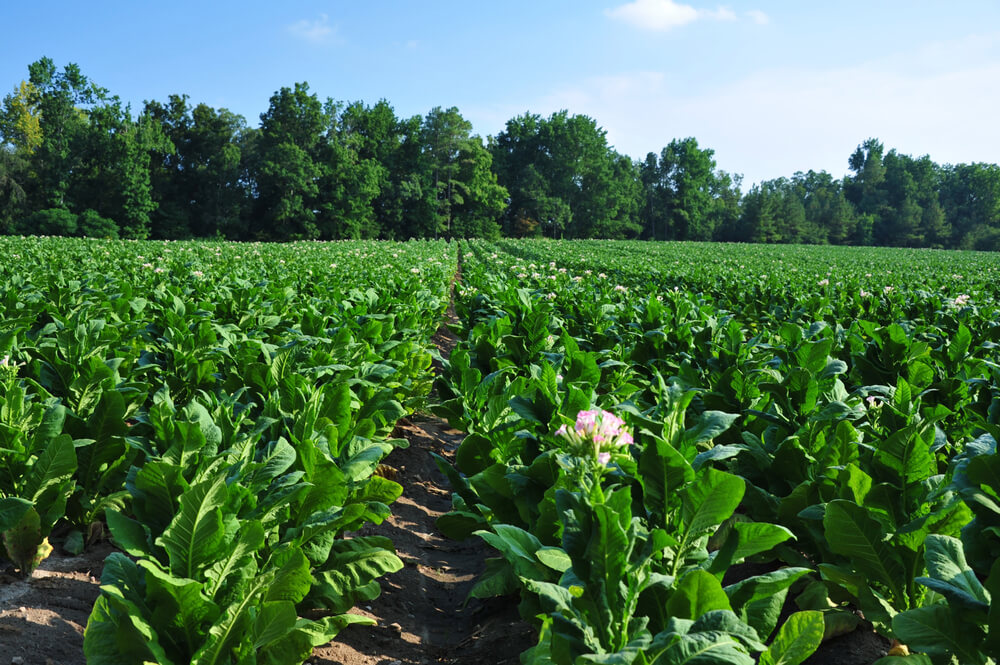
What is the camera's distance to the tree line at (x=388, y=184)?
5803cm

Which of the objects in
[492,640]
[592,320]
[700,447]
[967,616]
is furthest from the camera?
[592,320]

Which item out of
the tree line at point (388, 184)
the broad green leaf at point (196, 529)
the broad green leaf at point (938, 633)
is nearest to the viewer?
the broad green leaf at point (938, 633)

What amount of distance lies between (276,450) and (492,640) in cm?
129

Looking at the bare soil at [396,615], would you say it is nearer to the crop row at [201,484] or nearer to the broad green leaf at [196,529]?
the crop row at [201,484]

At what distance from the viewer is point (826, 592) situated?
2518 mm

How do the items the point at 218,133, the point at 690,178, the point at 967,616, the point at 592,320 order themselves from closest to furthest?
the point at 967,616
the point at 592,320
the point at 218,133
the point at 690,178

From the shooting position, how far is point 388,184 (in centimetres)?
7375

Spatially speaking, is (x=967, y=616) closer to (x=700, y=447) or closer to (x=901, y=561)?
(x=901, y=561)

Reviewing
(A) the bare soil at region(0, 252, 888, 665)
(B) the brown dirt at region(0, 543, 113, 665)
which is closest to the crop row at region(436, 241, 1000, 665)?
(A) the bare soil at region(0, 252, 888, 665)

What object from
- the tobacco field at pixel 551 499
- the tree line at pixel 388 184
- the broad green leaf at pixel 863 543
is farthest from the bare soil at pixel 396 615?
the tree line at pixel 388 184

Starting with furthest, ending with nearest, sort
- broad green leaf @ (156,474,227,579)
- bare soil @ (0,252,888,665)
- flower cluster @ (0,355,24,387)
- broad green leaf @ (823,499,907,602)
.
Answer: flower cluster @ (0,355,24,387), bare soil @ (0,252,888,665), broad green leaf @ (823,499,907,602), broad green leaf @ (156,474,227,579)

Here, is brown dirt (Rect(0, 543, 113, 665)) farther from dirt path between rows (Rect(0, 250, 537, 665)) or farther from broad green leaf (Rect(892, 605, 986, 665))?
broad green leaf (Rect(892, 605, 986, 665))

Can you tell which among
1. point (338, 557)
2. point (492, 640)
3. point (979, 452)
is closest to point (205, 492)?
point (338, 557)

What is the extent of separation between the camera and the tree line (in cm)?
5803
